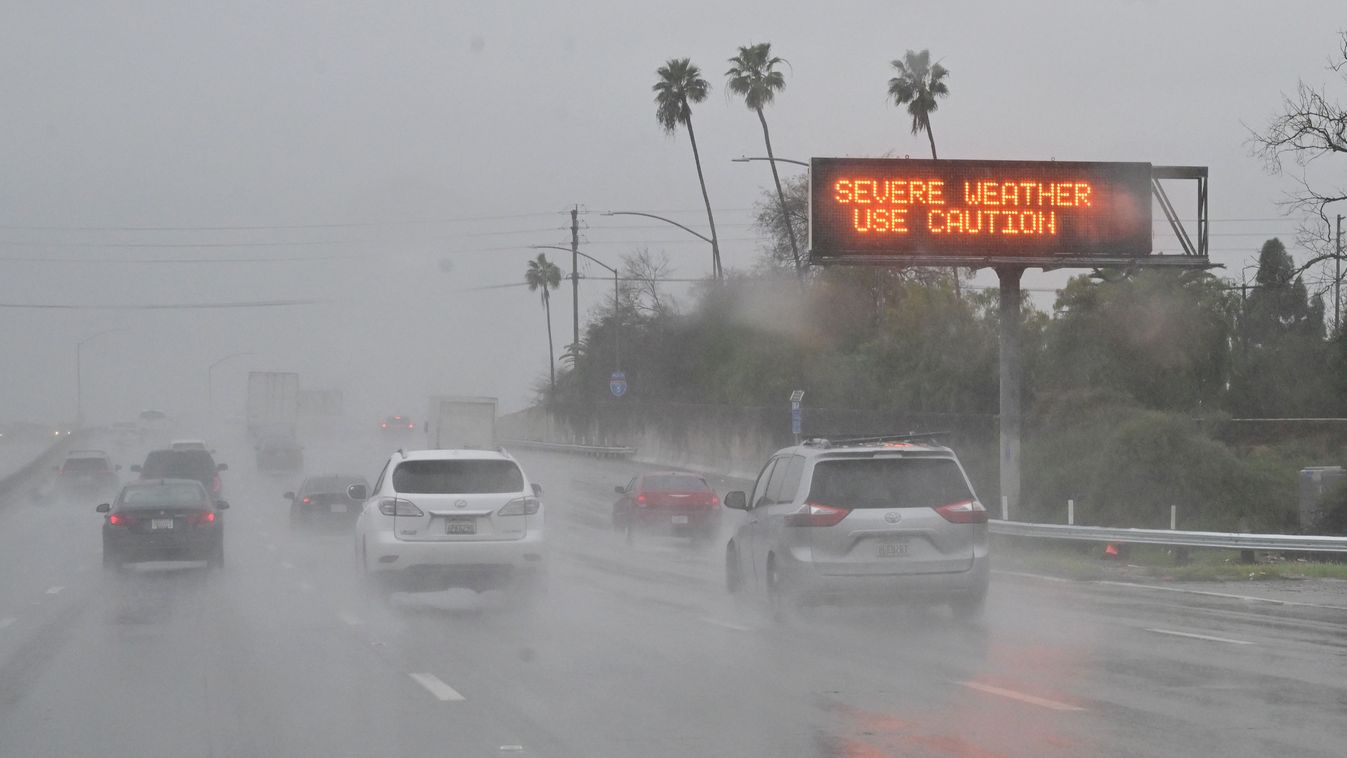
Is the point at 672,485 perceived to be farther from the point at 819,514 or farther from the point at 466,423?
the point at 466,423

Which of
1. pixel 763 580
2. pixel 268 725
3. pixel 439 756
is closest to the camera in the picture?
pixel 439 756

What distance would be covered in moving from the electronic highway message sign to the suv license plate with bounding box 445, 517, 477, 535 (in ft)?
38.1

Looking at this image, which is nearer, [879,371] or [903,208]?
[903,208]

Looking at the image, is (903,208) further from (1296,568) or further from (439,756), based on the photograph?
(439,756)

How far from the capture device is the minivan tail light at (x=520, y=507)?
61.7 feet

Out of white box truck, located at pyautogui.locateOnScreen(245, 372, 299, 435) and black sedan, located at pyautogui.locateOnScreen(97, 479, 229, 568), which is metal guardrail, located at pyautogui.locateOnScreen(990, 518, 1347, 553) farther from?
white box truck, located at pyautogui.locateOnScreen(245, 372, 299, 435)

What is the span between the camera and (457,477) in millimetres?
19047

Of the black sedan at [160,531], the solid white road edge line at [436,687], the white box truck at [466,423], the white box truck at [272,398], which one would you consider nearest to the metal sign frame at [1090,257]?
the black sedan at [160,531]

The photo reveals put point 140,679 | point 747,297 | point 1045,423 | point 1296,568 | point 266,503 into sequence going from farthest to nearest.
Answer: point 747,297, point 266,503, point 1045,423, point 1296,568, point 140,679

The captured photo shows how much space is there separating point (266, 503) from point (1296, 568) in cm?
3295

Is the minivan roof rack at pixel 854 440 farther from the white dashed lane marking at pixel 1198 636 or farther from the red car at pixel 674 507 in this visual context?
the red car at pixel 674 507

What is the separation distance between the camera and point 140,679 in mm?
12984

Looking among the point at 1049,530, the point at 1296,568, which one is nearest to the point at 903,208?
the point at 1049,530

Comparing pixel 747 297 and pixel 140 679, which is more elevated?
→ pixel 747 297
